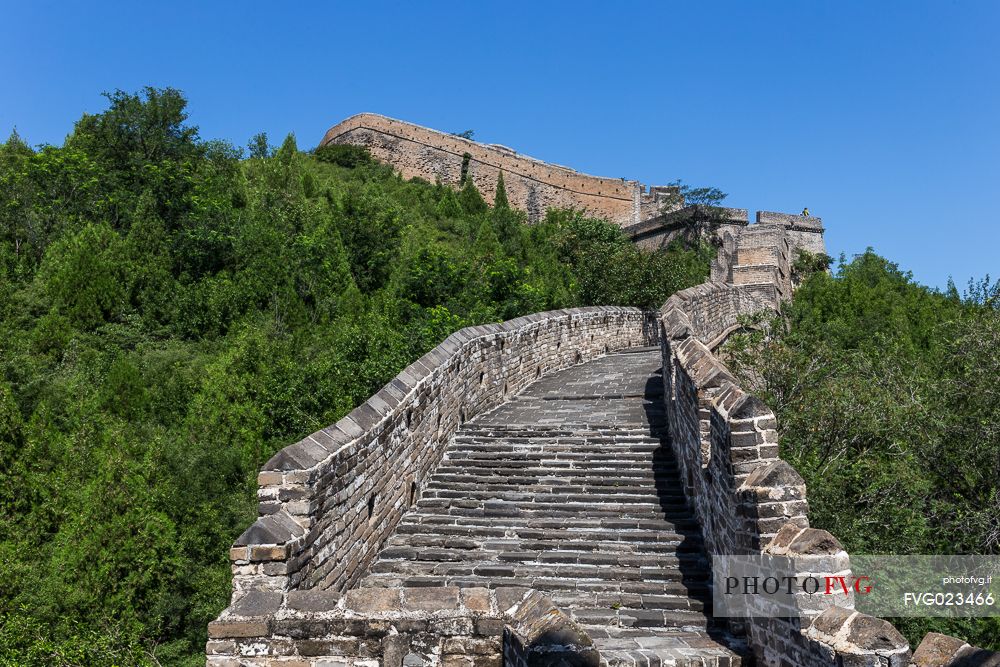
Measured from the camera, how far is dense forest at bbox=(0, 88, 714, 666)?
12570 mm

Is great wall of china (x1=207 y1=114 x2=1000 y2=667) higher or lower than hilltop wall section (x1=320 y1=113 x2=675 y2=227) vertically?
lower

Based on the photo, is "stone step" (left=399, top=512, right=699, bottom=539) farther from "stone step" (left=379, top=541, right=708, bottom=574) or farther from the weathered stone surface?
the weathered stone surface

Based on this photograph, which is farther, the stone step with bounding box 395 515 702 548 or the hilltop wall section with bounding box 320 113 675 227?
the hilltop wall section with bounding box 320 113 675 227

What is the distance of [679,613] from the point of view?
5359mm

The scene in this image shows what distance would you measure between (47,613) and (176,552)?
2163mm

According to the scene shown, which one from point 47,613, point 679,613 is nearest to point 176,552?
point 47,613

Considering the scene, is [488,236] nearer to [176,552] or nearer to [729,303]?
[729,303]

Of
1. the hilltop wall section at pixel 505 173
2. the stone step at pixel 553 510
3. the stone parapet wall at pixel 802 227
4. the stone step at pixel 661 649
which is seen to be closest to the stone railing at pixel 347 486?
the stone step at pixel 553 510

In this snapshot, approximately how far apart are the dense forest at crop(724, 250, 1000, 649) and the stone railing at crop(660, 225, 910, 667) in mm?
2791

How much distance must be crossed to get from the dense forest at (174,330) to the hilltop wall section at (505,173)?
1536 cm

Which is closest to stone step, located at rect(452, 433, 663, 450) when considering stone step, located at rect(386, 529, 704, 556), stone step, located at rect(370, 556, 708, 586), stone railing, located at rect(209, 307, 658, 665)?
stone railing, located at rect(209, 307, 658, 665)

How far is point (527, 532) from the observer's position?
6.71m

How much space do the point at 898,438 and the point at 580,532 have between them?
20.5ft

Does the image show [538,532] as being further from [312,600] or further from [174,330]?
[174,330]
